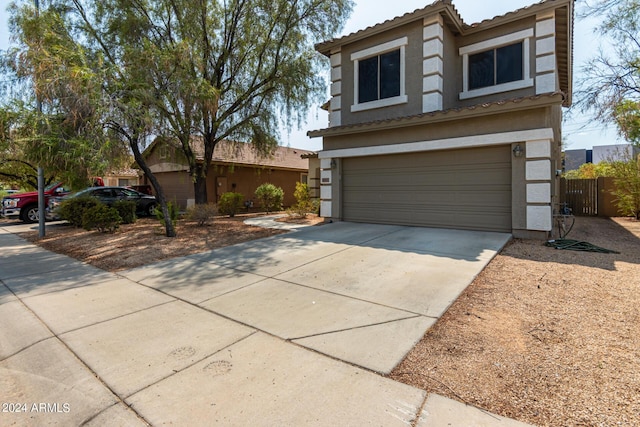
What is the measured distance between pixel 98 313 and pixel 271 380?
113 inches

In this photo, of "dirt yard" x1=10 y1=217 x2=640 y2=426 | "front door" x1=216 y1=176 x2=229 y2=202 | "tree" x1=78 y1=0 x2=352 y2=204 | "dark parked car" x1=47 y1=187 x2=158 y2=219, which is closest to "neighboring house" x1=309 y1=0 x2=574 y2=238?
"tree" x1=78 y1=0 x2=352 y2=204

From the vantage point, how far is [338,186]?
1157cm

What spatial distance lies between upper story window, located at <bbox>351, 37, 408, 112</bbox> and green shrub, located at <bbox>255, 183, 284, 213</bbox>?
24.0ft

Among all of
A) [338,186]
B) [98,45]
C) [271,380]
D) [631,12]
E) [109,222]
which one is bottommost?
[271,380]

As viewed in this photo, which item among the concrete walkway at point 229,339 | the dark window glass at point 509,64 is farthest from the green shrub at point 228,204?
the dark window glass at point 509,64

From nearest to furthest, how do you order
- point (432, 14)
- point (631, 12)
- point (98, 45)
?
point (432, 14) < point (98, 45) < point (631, 12)

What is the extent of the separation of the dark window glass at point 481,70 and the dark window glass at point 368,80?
3.07m

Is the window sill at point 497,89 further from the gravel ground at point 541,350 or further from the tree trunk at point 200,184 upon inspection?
the tree trunk at point 200,184

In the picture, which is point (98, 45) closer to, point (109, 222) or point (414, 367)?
point (109, 222)

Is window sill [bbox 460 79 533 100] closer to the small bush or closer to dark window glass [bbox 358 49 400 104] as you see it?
dark window glass [bbox 358 49 400 104]

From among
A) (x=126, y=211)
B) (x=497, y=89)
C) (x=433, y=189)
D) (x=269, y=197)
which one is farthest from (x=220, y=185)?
(x=497, y=89)

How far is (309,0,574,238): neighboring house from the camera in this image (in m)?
8.09

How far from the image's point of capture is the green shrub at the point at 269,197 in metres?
17.2

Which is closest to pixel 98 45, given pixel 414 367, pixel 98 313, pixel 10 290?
pixel 10 290
